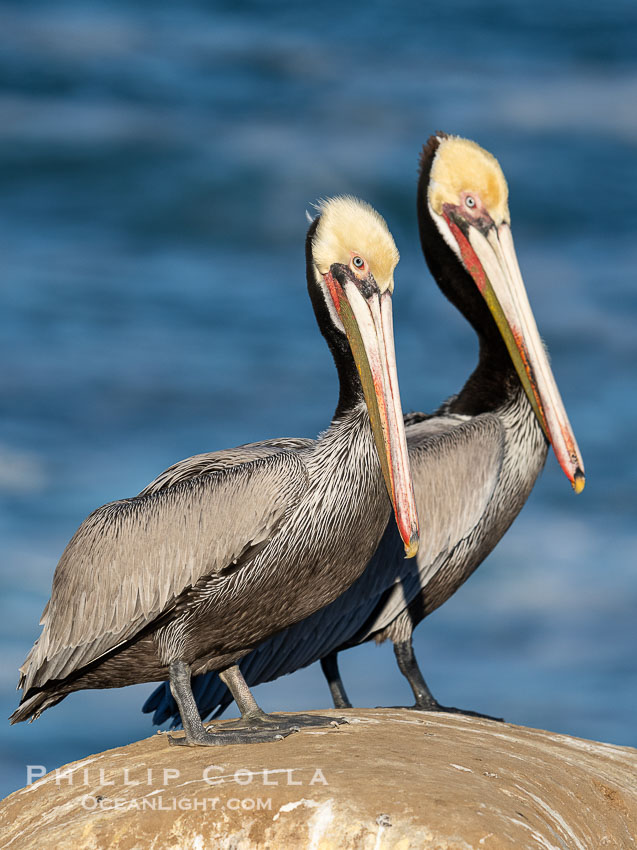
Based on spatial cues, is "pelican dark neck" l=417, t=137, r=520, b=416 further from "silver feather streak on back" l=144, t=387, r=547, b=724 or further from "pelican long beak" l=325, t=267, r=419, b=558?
"pelican long beak" l=325, t=267, r=419, b=558

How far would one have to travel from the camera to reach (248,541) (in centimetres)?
582

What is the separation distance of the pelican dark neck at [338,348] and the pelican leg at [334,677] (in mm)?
1988

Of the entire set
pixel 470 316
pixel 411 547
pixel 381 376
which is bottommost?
pixel 411 547

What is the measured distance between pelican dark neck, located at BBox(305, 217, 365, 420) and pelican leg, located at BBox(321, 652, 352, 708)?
199cm

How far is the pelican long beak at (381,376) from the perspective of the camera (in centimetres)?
599

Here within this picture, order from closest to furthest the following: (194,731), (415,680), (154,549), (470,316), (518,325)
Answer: (194,731)
(154,549)
(415,680)
(518,325)
(470,316)

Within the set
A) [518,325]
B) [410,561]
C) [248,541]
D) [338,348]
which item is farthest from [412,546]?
[518,325]

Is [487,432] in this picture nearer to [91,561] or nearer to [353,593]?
[353,593]

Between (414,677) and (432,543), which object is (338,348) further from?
(414,677)

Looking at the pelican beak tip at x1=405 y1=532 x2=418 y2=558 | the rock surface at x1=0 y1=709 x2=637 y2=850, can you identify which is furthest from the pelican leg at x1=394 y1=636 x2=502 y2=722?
the pelican beak tip at x1=405 y1=532 x2=418 y2=558

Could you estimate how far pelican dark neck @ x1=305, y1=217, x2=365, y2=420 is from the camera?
248 inches

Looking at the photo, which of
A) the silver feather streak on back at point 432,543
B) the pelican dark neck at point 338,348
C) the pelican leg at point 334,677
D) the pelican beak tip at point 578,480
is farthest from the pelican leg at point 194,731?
the pelican beak tip at point 578,480

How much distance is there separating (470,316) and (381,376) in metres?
2.59

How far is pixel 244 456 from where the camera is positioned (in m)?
6.19
